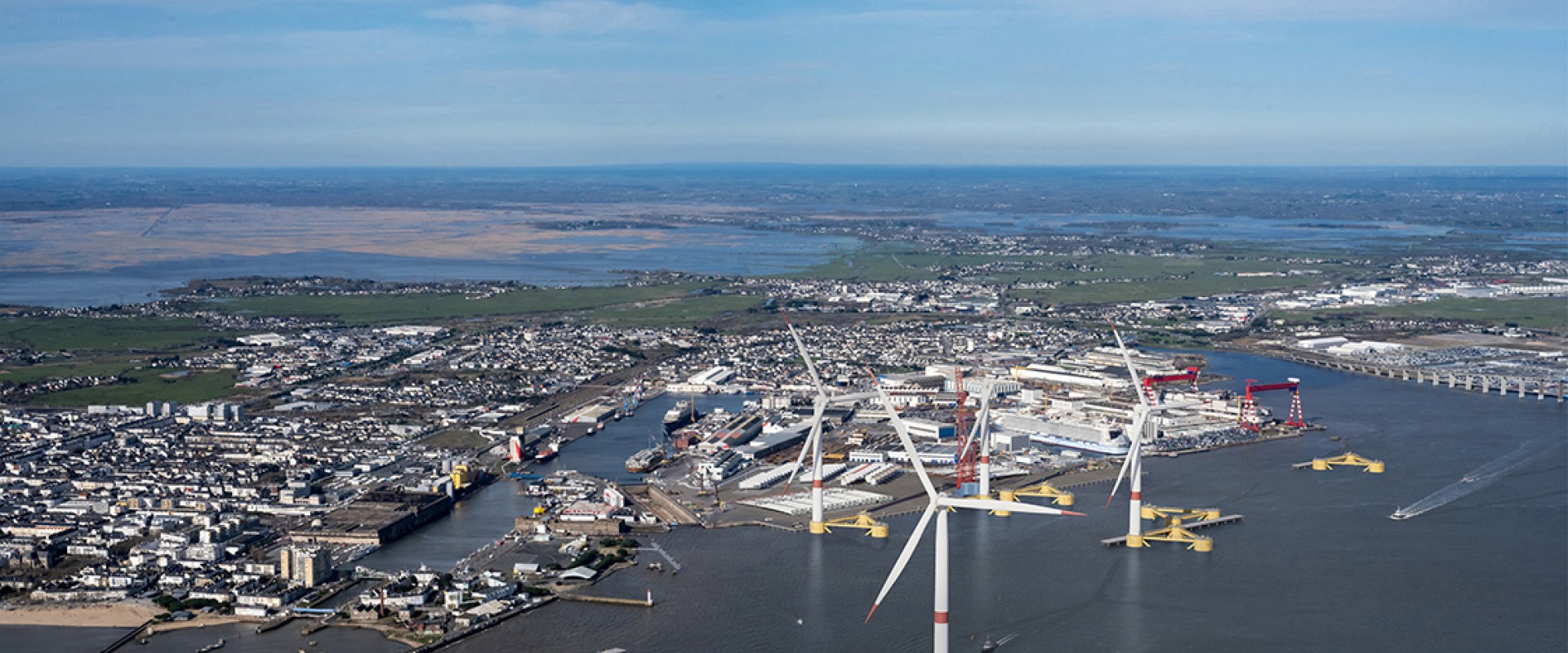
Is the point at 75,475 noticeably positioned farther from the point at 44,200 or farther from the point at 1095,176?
the point at 1095,176

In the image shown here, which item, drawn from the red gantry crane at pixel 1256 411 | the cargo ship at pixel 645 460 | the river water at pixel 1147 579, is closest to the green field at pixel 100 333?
the cargo ship at pixel 645 460

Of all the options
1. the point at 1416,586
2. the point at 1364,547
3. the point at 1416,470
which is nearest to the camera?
the point at 1416,586

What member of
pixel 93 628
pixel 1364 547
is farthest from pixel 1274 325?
pixel 93 628

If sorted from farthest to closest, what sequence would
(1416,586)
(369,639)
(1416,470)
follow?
(1416,470) → (1416,586) → (369,639)

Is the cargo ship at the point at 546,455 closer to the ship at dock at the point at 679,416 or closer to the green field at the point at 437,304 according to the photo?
the ship at dock at the point at 679,416

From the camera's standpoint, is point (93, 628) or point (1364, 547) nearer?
point (93, 628)

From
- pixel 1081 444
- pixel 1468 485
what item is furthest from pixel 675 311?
pixel 1468 485

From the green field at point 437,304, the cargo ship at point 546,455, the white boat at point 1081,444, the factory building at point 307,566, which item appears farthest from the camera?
the green field at point 437,304
